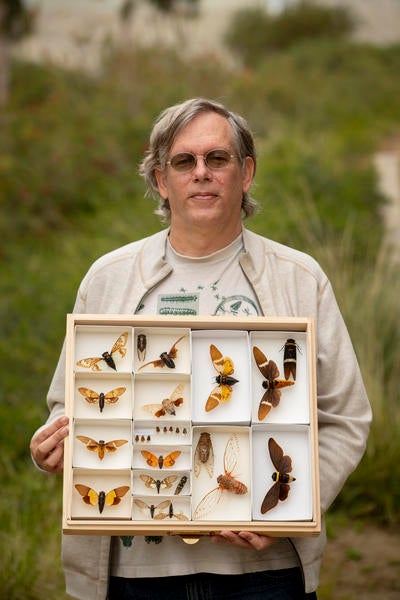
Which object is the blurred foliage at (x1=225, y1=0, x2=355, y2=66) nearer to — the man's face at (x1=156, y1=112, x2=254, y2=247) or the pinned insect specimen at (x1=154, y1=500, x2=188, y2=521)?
the man's face at (x1=156, y1=112, x2=254, y2=247)

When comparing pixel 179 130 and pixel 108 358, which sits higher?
pixel 179 130

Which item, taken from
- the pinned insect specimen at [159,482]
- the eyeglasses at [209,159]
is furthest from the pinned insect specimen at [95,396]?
the eyeglasses at [209,159]

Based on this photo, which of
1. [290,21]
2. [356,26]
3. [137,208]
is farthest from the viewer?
[356,26]

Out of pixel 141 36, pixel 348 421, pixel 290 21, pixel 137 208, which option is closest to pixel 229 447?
pixel 348 421

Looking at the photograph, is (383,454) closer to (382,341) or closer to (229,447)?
(382,341)

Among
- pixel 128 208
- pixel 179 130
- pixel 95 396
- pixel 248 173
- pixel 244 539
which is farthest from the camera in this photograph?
pixel 128 208

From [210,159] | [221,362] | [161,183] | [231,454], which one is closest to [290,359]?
[221,362]

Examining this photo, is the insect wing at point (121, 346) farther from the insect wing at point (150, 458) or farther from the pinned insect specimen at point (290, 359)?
the pinned insect specimen at point (290, 359)

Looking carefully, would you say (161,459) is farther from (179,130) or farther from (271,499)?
(179,130)
